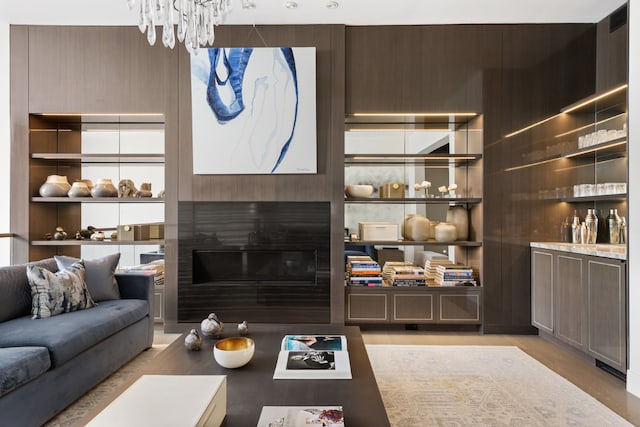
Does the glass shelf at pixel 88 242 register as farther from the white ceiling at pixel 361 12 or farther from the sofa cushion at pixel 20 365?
the white ceiling at pixel 361 12

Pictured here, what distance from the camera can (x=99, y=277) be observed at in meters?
2.99

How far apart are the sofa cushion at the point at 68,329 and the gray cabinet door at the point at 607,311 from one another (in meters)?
3.47

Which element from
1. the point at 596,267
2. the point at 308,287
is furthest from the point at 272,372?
the point at 596,267

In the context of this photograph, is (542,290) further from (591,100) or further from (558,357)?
(591,100)

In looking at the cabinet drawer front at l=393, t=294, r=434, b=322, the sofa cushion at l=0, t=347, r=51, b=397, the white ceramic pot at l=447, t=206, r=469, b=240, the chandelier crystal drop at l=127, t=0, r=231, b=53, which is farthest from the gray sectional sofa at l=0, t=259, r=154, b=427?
the white ceramic pot at l=447, t=206, r=469, b=240

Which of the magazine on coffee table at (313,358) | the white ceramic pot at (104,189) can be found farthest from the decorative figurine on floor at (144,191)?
the magazine on coffee table at (313,358)

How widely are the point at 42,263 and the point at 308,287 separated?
2207 mm

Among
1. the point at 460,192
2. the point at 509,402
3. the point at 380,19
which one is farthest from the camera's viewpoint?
the point at 460,192

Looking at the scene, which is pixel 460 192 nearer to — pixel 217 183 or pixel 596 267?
pixel 596 267

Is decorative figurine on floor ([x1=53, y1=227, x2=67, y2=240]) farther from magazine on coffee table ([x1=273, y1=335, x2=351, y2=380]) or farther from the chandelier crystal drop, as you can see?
magazine on coffee table ([x1=273, y1=335, x2=351, y2=380])

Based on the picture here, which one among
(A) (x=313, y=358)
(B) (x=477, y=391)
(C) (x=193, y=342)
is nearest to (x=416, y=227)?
(B) (x=477, y=391)

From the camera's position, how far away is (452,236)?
377 centimetres

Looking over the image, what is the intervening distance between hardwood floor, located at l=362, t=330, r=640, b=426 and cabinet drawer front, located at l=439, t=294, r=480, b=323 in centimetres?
16

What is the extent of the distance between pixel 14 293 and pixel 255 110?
7.78 feet
